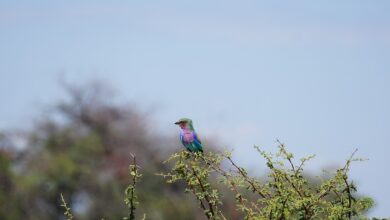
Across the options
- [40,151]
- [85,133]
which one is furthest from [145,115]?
[40,151]

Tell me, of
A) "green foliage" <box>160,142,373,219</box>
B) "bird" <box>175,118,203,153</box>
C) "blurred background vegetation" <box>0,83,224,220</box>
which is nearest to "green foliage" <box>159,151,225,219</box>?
"green foliage" <box>160,142,373,219</box>

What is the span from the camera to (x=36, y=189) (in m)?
35.3

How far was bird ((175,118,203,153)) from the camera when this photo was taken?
645cm

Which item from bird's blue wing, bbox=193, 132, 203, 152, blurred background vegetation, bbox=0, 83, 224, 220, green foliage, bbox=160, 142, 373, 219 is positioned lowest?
green foliage, bbox=160, 142, 373, 219

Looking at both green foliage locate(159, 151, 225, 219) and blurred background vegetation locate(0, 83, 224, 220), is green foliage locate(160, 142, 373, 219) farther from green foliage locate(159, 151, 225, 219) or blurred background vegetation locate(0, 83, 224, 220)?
blurred background vegetation locate(0, 83, 224, 220)

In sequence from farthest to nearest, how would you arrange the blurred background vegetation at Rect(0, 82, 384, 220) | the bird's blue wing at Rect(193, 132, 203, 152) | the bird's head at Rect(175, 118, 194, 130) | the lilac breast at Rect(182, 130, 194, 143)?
the blurred background vegetation at Rect(0, 82, 384, 220), the bird's head at Rect(175, 118, 194, 130), the lilac breast at Rect(182, 130, 194, 143), the bird's blue wing at Rect(193, 132, 203, 152)

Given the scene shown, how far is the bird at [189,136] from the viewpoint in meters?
6.45

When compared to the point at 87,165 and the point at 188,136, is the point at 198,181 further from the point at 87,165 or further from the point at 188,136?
the point at 87,165

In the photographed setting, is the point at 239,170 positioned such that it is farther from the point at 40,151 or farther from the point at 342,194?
the point at 40,151

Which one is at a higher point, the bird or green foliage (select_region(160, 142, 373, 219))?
the bird

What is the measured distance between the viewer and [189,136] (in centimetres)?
663

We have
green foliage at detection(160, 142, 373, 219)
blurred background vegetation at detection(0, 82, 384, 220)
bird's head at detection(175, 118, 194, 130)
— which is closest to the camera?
green foliage at detection(160, 142, 373, 219)

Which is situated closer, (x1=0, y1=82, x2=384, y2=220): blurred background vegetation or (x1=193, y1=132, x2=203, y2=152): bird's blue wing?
(x1=193, y1=132, x2=203, y2=152): bird's blue wing

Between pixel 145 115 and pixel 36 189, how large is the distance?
921 cm
